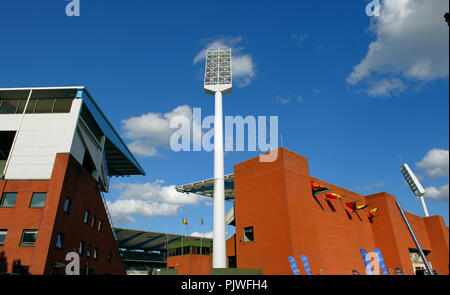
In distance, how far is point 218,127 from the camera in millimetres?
41594

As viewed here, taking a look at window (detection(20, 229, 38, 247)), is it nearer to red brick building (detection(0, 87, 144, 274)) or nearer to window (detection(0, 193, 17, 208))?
red brick building (detection(0, 87, 144, 274))

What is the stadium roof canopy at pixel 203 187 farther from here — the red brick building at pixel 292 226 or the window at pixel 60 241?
the window at pixel 60 241

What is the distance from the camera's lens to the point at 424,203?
3531 inches

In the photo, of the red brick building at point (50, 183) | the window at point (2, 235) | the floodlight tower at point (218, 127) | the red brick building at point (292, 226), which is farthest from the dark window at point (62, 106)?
the red brick building at point (292, 226)

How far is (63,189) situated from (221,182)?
18.6m

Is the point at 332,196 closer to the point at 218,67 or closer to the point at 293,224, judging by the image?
the point at 293,224

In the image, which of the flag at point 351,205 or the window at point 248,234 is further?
the flag at point 351,205

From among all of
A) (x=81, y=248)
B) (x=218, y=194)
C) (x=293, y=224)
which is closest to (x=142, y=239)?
(x=81, y=248)

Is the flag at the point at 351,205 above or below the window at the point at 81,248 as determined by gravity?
above

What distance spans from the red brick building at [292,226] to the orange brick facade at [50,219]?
19.7 meters

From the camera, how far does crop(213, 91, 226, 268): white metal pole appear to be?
3584cm

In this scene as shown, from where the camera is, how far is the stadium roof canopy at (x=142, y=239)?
83812 mm

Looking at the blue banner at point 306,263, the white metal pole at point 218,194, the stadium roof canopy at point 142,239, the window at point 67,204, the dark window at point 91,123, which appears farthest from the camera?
the stadium roof canopy at point 142,239

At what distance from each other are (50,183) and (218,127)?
21501mm
